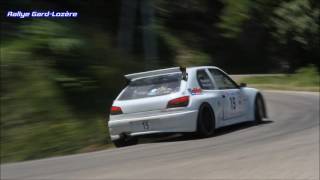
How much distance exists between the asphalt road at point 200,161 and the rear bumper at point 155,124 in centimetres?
26

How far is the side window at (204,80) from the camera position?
7.60m

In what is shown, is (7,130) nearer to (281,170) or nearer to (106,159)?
(106,159)

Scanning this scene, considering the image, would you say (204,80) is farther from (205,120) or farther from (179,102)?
(205,120)

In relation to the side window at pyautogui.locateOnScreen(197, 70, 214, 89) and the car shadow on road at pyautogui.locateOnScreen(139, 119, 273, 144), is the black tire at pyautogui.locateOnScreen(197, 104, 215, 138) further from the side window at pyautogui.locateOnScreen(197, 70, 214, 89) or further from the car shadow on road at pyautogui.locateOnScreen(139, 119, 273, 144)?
the side window at pyautogui.locateOnScreen(197, 70, 214, 89)

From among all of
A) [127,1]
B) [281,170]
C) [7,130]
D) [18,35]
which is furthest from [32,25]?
[281,170]

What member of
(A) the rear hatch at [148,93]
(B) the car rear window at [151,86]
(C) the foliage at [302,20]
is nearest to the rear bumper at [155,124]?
(A) the rear hatch at [148,93]

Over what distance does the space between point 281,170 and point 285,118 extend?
18.6 ft

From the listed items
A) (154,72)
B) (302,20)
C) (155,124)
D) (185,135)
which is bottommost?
(185,135)

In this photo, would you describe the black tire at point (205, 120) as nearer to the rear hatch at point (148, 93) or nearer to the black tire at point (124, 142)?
the rear hatch at point (148, 93)

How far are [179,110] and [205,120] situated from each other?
550mm

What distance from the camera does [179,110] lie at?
8008 millimetres

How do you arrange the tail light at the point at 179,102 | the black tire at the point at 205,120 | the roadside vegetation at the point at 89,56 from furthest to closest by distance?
the black tire at the point at 205,120 < the tail light at the point at 179,102 < the roadside vegetation at the point at 89,56

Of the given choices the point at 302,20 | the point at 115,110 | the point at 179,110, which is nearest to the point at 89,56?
the point at 179,110

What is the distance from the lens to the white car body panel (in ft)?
20.8
